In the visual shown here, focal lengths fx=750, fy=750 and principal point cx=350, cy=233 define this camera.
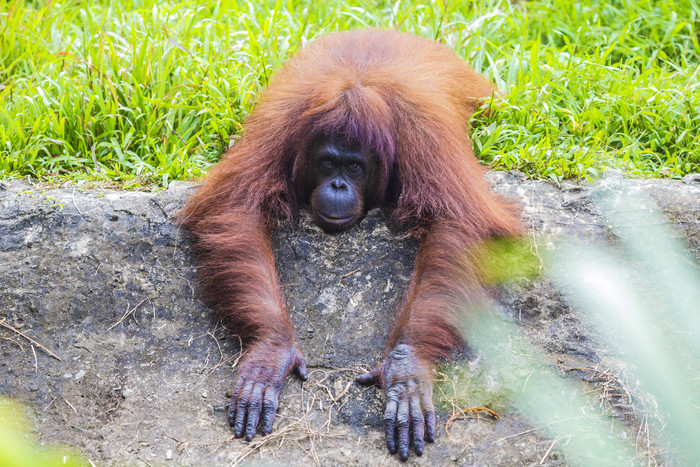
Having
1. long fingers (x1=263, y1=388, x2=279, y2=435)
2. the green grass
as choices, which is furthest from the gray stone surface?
the green grass

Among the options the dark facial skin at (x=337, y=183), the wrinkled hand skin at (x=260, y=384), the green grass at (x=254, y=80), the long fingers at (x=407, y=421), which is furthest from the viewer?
the green grass at (x=254, y=80)

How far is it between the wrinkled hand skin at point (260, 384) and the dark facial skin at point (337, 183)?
0.67 m

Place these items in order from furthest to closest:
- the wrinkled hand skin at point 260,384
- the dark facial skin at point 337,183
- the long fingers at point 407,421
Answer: the dark facial skin at point 337,183 < the wrinkled hand skin at point 260,384 < the long fingers at point 407,421

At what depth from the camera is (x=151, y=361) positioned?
315 centimetres

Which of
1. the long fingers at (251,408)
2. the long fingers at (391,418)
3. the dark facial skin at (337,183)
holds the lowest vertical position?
the long fingers at (251,408)

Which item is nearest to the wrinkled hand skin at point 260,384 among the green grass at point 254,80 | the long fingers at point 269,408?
the long fingers at point 269,408

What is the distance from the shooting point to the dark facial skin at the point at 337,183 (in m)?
3.43

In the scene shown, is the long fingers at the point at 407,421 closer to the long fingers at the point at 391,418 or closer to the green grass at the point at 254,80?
the long fingers at the point at 391,418

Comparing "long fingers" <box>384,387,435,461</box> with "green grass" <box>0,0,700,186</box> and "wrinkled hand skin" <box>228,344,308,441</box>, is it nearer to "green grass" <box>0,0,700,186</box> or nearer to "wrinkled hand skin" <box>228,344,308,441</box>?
"wrinkled hand skin" <box>228,344,308,441</box>

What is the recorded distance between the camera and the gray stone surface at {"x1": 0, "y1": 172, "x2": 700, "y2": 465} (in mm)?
2795

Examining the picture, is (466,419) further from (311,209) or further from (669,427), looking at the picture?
(311,209)

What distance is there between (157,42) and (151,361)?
235 centimetres

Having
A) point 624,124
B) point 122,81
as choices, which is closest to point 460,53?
point 624,124

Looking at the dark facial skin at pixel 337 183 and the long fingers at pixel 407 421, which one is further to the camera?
the dark facial skin at pixel 337 183
